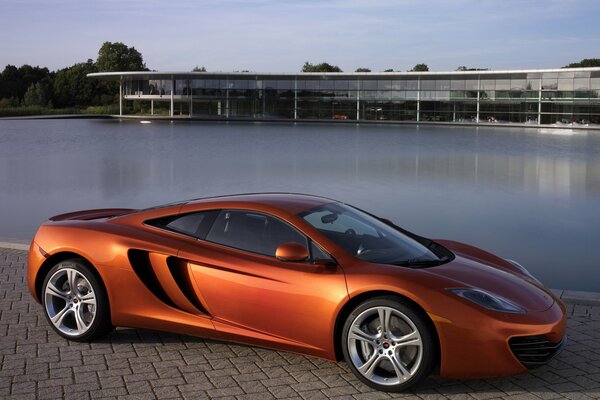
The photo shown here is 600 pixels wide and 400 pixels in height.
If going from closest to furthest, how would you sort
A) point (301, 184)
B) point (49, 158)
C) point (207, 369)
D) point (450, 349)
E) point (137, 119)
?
point (450, 349), point (207, 369), point (301, 184), point (49, 158), point (137, 119)

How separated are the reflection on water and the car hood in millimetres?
3956

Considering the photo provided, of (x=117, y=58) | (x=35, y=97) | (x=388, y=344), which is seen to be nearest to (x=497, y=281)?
(x=388, y=344)

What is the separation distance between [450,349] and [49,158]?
28048mm

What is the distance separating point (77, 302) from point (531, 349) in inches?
143

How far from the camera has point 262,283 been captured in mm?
5242

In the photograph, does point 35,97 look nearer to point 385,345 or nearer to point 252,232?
point 252,232

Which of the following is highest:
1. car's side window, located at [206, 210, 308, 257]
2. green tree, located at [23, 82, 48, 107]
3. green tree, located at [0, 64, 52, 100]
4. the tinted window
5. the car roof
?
green tree, located at [0, 64, 52, 100]

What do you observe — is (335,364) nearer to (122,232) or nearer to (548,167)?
(122,232)

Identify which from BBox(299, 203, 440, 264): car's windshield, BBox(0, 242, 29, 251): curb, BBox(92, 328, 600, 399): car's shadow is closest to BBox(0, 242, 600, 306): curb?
BBox(92, 328, 600, 399): car's shadow

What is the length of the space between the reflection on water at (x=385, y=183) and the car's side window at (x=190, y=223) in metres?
5.28

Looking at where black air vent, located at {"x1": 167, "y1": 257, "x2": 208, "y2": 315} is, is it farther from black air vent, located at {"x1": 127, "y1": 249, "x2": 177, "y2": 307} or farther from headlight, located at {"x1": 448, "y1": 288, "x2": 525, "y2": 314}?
headlight, located at {"x1": 448, "y1": 288, "x2": 525, "y2": 314}

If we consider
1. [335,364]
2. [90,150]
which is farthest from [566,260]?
[90,150]

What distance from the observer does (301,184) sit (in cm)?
2062

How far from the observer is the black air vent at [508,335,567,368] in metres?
4.78
